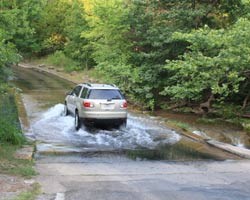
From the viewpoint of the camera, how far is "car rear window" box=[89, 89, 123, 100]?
59.0 ft

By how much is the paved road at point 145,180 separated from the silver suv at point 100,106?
485 centimetres

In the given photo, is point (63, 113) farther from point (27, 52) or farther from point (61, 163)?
point (27, 52)

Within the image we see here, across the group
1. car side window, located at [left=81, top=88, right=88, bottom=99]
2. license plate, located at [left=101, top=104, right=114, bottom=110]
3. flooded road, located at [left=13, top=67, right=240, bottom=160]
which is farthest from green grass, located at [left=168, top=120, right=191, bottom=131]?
car side window, located at [left=81, top=88, right=88, bottom=99]

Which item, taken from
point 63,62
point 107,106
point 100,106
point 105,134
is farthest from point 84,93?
point 63,62

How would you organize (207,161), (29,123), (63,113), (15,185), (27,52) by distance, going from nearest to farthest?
(15,185)
(207,161)
(29,123)
(63,113)
(27,52)

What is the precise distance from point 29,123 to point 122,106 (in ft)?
12.5

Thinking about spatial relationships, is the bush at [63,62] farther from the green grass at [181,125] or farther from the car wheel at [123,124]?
the car wheel at [123,124]

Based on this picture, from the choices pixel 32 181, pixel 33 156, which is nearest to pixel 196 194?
pixel 32 181

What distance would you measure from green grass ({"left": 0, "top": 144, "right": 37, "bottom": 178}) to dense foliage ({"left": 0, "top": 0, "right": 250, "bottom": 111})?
473 cm

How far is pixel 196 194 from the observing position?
31.1 feet

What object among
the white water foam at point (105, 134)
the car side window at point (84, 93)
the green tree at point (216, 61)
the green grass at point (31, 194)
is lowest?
the white water foam at point (105, 134)

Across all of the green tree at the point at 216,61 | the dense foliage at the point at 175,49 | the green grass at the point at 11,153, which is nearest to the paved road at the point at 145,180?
the green grass at the point at 11,153

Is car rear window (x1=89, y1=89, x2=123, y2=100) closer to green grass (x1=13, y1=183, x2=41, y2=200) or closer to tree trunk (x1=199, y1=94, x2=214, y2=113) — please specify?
tree trunk (x1=199, y1=94, x2=214, y2=113)

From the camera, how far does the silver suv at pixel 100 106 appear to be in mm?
17766
